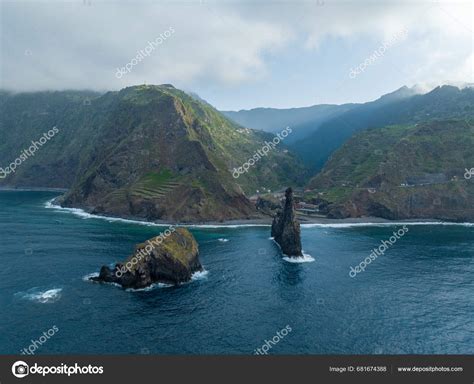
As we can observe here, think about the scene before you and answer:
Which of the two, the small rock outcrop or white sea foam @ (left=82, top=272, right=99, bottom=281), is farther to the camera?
white sea foam @ (left=82, top=272, right=99, bottom=281)

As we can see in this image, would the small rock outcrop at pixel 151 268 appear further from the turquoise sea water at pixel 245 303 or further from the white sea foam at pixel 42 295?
the white sea foam at pixel 42 295

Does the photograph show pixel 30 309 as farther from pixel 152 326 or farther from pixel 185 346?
pixel 185 346

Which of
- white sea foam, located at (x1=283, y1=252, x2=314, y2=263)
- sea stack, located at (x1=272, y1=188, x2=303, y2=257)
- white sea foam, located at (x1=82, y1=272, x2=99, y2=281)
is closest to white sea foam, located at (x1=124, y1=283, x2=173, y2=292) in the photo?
white sea foam, located at (x1=82, y1=272, x2=99, y2=281)

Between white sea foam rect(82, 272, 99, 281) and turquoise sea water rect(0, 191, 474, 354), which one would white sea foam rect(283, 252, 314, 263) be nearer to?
turquoise sea water rect(0, 191, 474, 354)

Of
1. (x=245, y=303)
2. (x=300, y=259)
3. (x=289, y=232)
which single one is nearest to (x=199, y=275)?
(x=245, y=303)

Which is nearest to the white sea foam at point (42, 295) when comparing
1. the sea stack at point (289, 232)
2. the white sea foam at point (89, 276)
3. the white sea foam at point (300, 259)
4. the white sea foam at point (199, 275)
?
the white sea foam at point (89, 276)
